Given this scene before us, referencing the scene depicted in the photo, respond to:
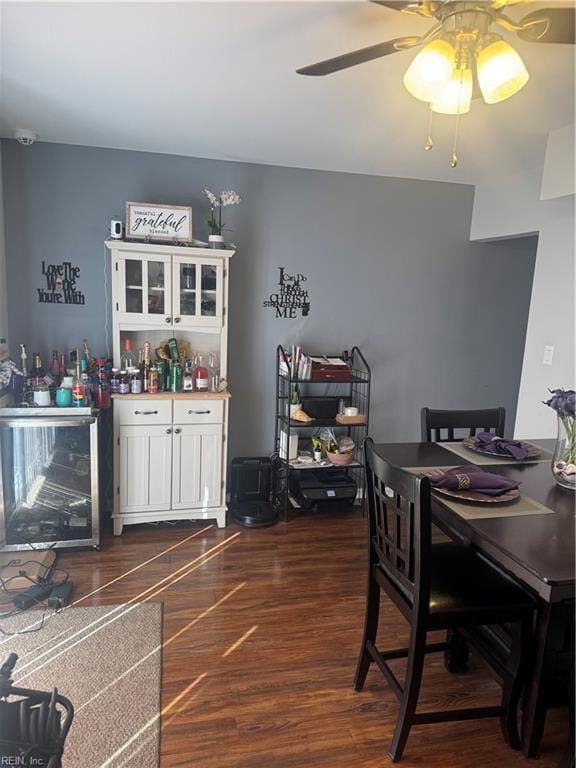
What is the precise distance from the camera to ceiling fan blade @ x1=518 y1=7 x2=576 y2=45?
4.34ft

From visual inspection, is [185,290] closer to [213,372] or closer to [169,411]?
[213,372]

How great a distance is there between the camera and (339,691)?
6.62 feet

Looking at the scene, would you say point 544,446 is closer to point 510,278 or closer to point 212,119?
point 510,278

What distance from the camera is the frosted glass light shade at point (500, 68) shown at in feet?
4.68

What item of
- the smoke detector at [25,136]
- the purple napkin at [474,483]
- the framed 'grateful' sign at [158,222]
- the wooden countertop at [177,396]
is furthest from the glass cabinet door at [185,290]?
the purple napkin at [474,483]

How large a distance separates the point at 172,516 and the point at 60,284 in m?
1.67

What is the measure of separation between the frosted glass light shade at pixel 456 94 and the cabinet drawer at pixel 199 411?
6.93ft

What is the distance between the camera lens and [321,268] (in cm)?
371

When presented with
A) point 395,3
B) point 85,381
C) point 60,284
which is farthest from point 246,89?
point 85,381

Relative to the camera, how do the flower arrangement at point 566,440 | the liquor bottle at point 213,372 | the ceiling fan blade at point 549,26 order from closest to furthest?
the ceiling fan blade at point 549,26, the flower arrangement at point 566,440, the liquor bottle at point 213,372

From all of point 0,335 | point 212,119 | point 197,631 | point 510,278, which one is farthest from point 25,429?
point 510,278

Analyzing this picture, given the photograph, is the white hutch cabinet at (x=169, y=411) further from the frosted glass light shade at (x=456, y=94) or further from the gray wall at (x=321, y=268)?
the frosted glass light shade at (x=456, y=94)

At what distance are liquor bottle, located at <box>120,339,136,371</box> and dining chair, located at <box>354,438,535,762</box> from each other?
1.97 metres

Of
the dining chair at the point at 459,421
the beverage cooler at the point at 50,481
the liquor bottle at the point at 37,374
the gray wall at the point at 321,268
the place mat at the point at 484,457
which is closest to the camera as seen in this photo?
the place mat at the point at 484,457
